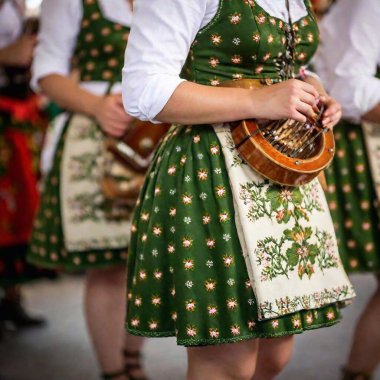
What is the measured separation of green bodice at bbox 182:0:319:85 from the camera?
1315mm

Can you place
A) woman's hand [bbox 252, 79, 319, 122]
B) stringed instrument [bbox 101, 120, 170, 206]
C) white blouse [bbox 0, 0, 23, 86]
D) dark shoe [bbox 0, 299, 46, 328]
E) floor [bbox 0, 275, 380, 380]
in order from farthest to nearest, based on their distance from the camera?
1. dark shoe [bbox 0, 299, 46, 328]
2. white blouse [bbox 0, 0, 23, 86]
3. floor [bbox 0, 275, 380, 380]
4. stringed instrument [bbox 101, 120, 170, 206]
5. woman's hand [bbox 252, 79, 319, 122]

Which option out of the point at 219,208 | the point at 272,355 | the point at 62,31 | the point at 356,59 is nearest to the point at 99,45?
the point at 62,31

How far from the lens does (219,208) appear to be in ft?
4.25

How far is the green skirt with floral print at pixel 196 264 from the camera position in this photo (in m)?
1.28

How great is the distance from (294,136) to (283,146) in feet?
0.12

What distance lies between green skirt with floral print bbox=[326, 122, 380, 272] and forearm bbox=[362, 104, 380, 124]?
0.11 m

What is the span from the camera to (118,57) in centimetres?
209

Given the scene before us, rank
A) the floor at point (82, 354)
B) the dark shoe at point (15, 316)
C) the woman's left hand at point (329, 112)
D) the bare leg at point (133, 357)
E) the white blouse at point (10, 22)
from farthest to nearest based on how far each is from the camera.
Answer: the dark shoe at point (15, 316)
the white blouse at point (10, 22)
the floor at point (82, 354)
the bare leg at point (133, 357)
the woman's left hand at point (329, 112)

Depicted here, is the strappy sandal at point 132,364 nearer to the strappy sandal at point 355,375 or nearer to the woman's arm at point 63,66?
the strappy sandal at point 355,375

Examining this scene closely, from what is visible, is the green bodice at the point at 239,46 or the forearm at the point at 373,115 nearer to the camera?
the green bodice at the point at 239,46

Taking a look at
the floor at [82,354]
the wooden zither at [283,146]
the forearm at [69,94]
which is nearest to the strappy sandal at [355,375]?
the floor at [82,354]

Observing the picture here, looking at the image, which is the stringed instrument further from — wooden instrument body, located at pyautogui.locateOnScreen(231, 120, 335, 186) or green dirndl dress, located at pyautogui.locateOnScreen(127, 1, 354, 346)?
wooden instrument body, located at pyautogui.locateOnScreen(231, 120, 335, 186)

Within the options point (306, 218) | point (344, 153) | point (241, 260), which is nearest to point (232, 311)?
point (241, 260)

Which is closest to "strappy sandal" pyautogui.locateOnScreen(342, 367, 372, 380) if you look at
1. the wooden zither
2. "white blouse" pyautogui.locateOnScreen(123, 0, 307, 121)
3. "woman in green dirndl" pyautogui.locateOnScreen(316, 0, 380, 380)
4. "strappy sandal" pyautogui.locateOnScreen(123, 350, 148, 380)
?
"woman in green dirndl" pyautogui.locateOnScreen(316, 0, 380, 380)
